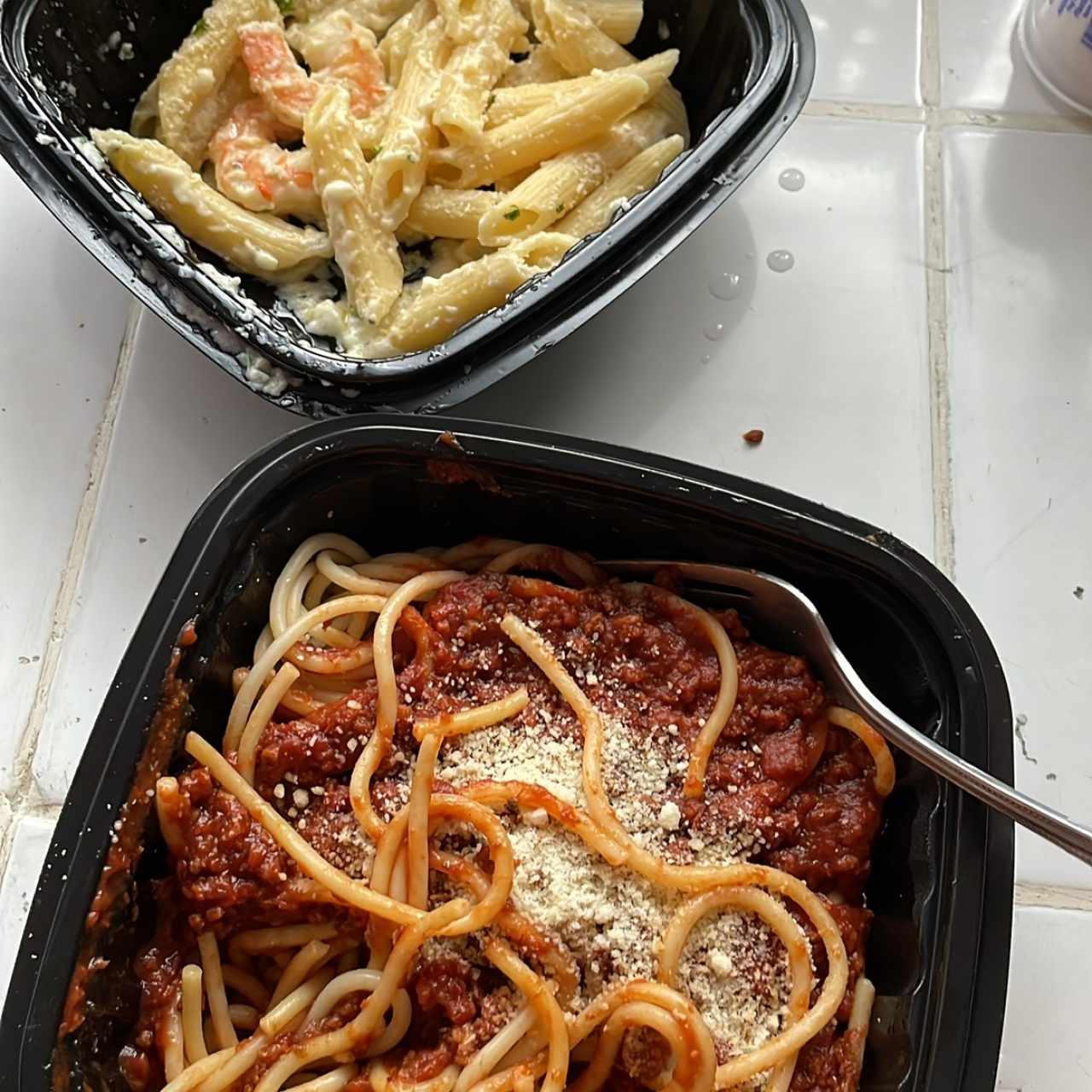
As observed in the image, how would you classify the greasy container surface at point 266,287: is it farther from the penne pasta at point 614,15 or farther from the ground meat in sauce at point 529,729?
the ground meat in sauce at point 529,729

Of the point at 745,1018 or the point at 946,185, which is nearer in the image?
the point at 745,1018

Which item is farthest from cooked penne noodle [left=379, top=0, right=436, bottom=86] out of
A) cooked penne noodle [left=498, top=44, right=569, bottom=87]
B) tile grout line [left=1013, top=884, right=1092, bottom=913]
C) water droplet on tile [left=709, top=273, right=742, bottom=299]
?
tile grout line [left=1013, top=884, right=1092, bottom=913]

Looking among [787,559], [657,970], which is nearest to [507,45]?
[787,559]

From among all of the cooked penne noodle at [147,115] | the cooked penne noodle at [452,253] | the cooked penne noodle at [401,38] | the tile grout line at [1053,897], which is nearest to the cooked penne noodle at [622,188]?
Answer: the cooked penne noodle at [452,253]

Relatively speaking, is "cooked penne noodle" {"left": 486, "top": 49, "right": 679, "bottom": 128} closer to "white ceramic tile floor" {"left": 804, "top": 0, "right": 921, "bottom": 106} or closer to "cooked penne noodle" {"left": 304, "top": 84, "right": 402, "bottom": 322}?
"cooked penne noodle" {"left": 304, "top": 84, "right": 402, "bottom": 322}

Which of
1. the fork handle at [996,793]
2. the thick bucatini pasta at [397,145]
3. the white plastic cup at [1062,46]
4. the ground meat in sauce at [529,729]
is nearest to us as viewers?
the fork handle at [996,793]

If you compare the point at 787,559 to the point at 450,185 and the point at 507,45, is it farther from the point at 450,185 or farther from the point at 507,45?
the point at 507,45
